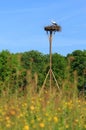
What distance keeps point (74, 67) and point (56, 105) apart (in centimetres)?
3179

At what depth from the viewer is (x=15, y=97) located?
6762 millimetres

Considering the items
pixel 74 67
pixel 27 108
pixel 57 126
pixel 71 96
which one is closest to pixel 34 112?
pixel 27 108

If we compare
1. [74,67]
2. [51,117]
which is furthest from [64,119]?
[74,67]

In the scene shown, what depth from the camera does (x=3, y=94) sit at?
6504 millimetres

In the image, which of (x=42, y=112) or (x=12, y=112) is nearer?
(x=12, y=112)

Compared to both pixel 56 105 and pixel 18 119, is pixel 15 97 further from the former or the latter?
pixel 18 119

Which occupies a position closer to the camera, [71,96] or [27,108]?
[27,108]

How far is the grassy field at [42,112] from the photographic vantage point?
5211mm

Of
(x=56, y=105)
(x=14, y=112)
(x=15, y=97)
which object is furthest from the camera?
(x=15, y=97)

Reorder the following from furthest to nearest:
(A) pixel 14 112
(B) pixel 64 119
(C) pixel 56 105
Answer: (C) pixel 56 105 < (B) pixel 64 119 < (A) pixel 14 112

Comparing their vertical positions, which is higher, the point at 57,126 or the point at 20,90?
the point at 20,90

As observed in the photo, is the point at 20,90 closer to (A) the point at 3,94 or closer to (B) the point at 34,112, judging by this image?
(A) the point at 3,94

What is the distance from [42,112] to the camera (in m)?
5.78

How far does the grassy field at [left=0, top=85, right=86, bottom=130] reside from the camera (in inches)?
205
